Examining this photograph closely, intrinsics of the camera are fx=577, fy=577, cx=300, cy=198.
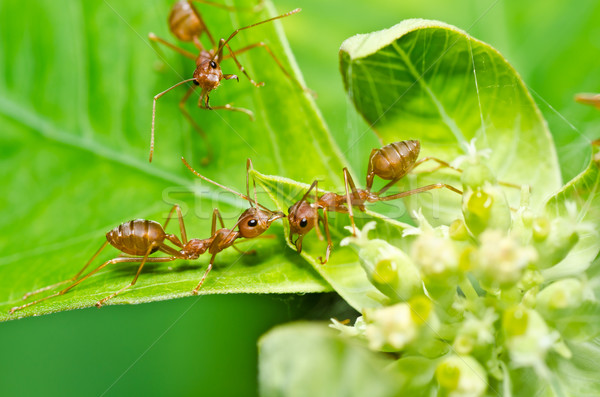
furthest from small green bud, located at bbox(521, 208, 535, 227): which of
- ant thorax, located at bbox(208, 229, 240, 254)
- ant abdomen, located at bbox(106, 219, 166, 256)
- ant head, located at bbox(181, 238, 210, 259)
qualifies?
ant abdomen, located at bbox(106, 219, 166, 256)

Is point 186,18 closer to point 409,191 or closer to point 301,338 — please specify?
point 409,191

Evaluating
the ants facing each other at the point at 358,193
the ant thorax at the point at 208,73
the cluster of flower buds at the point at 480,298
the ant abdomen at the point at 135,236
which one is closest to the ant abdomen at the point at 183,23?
the ant thorax at the point at 208,73

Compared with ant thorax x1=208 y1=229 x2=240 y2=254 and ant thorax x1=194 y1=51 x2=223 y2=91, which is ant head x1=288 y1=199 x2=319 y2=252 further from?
ant thorax x1=194 y1=51 x2=223 y2=91

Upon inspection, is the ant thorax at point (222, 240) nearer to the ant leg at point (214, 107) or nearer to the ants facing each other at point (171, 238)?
the ants facing each other at point (171, 238)

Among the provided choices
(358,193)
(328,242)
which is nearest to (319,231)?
(328,242)

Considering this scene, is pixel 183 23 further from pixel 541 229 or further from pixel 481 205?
pixel 541 229
